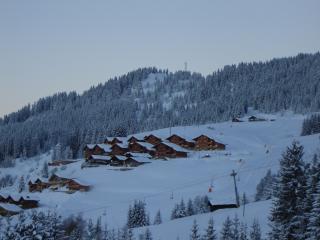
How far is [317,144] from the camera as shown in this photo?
3162 inches

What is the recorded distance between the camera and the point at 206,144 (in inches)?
3959

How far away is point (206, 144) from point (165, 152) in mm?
10796

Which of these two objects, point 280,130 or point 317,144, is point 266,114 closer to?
point 280,130

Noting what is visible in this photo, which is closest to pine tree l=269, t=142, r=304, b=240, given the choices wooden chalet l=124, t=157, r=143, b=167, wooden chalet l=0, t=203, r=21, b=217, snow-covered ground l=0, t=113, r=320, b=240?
snow-covered ground l=0, t=113, r=320, b=240

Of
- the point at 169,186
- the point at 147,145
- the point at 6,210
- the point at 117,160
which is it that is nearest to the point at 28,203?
the point at 6,210

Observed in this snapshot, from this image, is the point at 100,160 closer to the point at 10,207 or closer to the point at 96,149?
the point at 96,149

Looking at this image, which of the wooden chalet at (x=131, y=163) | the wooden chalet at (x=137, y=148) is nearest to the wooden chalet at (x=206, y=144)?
the wooden chalet at (x=137, y=148)

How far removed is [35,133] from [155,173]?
93.4 m

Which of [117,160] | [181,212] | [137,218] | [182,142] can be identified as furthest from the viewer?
[182,142]

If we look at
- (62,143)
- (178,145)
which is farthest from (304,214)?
(62,143)

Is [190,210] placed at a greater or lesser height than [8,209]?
greater

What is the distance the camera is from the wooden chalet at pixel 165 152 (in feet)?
301

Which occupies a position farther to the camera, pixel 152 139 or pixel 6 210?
pixel 152 139

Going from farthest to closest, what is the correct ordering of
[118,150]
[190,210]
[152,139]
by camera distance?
[152,139], [118,150], [190,210]
